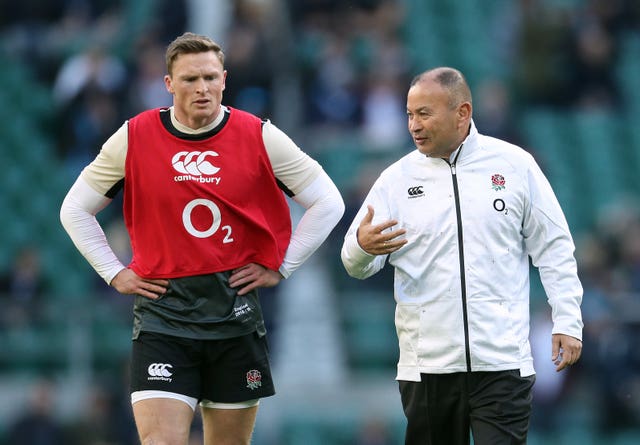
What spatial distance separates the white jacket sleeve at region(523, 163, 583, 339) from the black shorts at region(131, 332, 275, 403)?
1.43 meters

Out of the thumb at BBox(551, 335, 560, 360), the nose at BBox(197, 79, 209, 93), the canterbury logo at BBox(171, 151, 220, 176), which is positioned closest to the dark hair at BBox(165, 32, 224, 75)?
the nose at BBox(197, 79, 209, 93)

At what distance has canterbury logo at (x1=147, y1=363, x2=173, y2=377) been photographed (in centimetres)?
672

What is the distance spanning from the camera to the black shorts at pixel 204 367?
673 centimetres

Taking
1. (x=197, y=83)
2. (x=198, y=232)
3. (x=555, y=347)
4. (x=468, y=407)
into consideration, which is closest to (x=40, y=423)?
(x=198, y=232)

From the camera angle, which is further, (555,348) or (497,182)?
(497,182)

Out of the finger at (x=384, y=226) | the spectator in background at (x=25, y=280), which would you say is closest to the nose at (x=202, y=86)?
the finger at (x=384, y=226)

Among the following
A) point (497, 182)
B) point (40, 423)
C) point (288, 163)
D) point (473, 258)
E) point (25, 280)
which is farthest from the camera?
point (25, 280)

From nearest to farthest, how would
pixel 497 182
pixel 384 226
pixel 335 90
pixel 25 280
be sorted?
1. pixel 384 226
2. pixel 497 182
3. pixel 25 280
4. pixel 335 90

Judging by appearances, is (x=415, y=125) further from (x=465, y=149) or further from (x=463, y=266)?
(x=463, y=266)

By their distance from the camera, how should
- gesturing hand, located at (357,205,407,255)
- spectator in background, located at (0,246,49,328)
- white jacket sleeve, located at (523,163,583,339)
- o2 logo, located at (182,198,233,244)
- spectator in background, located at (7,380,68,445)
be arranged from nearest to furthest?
gesturing hand, located at (357,205,407,255)
white jacket sleeve, located at (523,163,583,339)
o2 logo, located at (182,198,233,244)
spectator in background, located at (7,380,68,445)
spectator in background, located at (0,246,49,328)

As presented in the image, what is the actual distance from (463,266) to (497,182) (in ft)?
1.48

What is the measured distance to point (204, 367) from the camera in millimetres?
6902

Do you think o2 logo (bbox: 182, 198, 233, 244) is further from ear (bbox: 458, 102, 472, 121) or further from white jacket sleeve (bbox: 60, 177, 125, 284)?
ear (bbox: 458, 102, 472, 121)

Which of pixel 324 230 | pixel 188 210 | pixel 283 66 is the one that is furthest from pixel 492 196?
pixel 283 66
